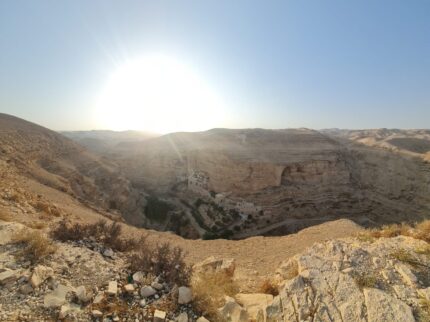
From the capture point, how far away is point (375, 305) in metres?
3.94

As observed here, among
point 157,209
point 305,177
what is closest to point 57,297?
point 157,209

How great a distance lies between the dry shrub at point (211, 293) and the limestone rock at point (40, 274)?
7.68 ft

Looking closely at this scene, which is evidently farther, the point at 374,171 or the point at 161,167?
the point at 161,167

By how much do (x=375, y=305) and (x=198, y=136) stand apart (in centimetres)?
4095

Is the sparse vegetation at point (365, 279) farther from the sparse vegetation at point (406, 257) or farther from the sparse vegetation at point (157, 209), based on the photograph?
the sparse vegetation at point (157, 209)

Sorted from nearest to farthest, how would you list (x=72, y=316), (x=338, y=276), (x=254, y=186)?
(x=72, y=316), (x=338, y=276), (x=254, y=186)

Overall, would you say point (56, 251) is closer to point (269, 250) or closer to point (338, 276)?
point (338, 276)

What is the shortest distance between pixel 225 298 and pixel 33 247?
361 cm

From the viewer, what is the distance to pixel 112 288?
170 inches

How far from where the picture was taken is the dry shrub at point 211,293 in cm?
428

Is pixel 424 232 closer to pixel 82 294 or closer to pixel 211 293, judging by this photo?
pixel 211 293

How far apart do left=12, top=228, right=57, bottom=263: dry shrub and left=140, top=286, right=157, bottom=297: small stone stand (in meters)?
1.99

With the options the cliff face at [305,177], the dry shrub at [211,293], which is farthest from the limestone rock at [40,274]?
the cliff face at [305,177]

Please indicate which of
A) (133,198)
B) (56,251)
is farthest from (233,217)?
(56,251)
